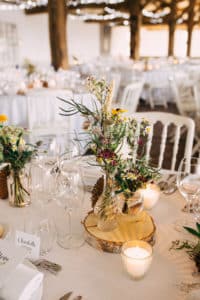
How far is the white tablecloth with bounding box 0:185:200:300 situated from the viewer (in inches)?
31.2

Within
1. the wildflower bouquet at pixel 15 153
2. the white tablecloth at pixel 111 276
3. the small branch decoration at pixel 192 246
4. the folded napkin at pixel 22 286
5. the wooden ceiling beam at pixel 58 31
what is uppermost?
the wooden ceiling beam at pixel 58 31

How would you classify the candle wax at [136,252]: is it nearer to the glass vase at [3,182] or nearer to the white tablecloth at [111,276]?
the white tablecloth at [111,276]

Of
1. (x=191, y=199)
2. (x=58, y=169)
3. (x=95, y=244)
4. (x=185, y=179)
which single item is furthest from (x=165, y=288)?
(x=58, y=169)

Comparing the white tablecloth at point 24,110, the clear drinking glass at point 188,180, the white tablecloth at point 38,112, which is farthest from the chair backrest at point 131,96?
the clear drinking glass at point 188,180

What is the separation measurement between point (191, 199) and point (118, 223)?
0.29 m

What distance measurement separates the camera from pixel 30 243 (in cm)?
88

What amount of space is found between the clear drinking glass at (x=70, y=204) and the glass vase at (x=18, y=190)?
0.14m

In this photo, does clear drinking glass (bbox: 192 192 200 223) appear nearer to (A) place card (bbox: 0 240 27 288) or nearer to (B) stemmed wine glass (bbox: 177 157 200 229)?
(B) stemmed wine glass (bbox: 177 157 200 229)

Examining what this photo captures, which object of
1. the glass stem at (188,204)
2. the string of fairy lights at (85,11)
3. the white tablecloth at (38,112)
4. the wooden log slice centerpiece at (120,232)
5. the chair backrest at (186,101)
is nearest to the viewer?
the wooden log slice centerpiece at (120,232)

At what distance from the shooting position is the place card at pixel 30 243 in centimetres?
87

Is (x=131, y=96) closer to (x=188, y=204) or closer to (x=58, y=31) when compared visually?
(x=188, y=204)

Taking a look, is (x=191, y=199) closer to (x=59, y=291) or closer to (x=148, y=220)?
(x=148, y=220)

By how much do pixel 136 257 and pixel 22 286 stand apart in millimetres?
307

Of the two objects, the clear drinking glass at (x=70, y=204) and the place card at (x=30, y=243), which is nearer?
the place card at (x=30, y=243)
